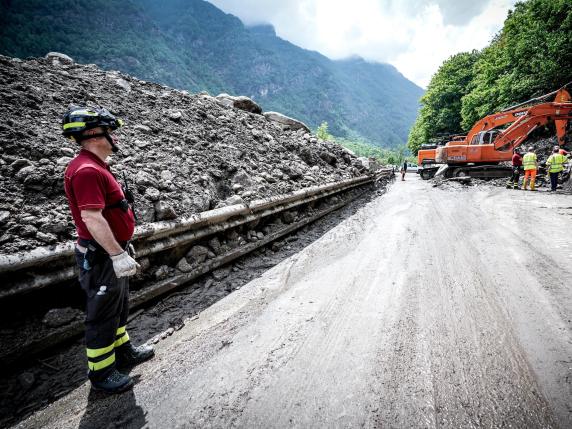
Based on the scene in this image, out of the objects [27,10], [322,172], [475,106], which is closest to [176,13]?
[27,10]

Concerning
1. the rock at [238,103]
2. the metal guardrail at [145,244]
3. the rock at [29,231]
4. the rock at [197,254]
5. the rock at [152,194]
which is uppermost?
the rock at [238,103]

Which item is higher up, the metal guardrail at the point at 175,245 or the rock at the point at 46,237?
the rock at the point at 46,237

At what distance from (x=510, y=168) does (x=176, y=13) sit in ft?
790

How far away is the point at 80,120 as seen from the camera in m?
1.70

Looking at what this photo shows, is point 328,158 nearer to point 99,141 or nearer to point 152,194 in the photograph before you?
point 152,194

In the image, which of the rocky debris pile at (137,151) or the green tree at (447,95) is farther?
the green tree at (447,95)

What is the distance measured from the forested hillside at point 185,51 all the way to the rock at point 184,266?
62.6 meters

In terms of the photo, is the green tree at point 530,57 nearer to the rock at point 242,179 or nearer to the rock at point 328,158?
the rock at point 328,158

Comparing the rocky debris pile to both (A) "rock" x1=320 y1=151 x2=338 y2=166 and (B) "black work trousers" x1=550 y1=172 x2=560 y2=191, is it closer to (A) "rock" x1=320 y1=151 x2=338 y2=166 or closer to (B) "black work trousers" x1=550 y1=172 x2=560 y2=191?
(A) "rock" x1=320 y1=151 x2=338 y2=166

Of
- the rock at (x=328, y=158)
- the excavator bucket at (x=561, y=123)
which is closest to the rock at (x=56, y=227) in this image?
the rock at (x=328, y=158)

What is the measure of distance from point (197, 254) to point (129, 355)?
1.36 m

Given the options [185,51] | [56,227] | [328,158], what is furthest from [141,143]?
[185,51]

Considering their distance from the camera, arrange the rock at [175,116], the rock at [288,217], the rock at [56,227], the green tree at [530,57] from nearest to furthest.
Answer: the rock at [56,227] < the rock at [288,217] < the rock at [175,116] < the green tree at [530,57]

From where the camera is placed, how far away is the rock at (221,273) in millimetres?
3169
